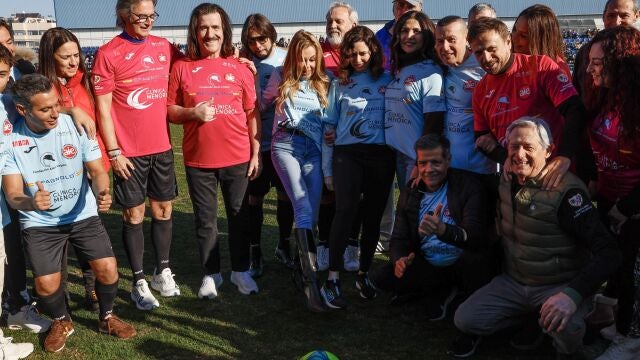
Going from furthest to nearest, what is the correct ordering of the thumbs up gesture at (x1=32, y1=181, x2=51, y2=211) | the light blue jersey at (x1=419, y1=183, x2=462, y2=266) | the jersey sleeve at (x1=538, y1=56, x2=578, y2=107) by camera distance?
the light blue jersey at (x1=419, y1=183, x2=462, y2=266) → the jersey sleeve at (x1=538, y1=56, x2=578, y2=107) → the thumbs up gesture at (x1=32, y1=181, x2=51, y2=211)

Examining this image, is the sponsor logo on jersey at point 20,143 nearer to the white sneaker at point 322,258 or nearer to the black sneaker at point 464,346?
the white sneaker at point 322,258

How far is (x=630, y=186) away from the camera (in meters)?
3.63

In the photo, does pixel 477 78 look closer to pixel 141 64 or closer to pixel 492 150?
pixel 492 150

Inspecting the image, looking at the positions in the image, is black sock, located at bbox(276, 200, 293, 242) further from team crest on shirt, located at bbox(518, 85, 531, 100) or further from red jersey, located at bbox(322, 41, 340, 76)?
team crest on shirt, located at bbox(518, 85, 531, 100)

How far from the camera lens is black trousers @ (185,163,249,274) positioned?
15.9ft

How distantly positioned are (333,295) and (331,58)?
2091 millimetres

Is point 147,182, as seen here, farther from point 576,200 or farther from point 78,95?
point 576,200

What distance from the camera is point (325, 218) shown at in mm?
5535

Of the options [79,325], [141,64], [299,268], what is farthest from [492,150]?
[79,325]

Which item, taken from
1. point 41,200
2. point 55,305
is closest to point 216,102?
point 41,200

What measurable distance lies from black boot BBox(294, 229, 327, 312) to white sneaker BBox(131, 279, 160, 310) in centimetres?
117

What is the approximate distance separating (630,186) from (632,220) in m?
0.22

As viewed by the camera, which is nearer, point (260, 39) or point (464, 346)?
point (464, 346)

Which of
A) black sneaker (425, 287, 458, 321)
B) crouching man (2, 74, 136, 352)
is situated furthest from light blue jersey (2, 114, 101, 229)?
black sneaker (425, 287, 458, 321)
